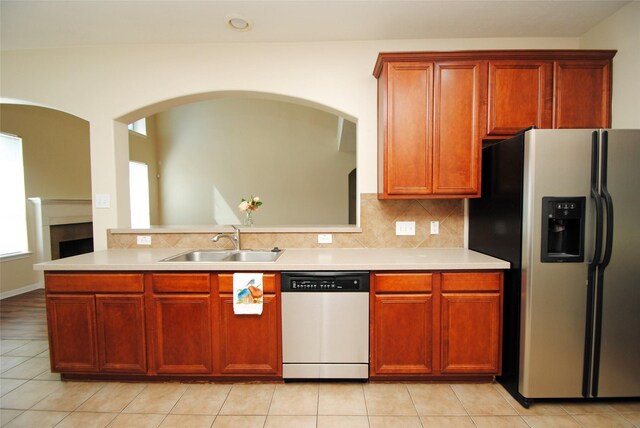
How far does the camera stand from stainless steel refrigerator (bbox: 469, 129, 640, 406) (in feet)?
5.67

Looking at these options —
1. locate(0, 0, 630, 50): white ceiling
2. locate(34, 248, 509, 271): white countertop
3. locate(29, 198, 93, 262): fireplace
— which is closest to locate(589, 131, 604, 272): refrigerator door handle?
locate(34, 248, 509, 271): white countertop

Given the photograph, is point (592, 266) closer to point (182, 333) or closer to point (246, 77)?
point (182, 333)

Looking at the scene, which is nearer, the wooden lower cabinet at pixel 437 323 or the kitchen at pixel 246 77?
the wooden lower cabinet at pixel 437 323

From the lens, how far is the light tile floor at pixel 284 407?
1730mm

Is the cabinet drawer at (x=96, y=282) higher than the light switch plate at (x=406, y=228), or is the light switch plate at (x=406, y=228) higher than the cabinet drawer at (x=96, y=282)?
the light switch plate at (x=406, y=228)

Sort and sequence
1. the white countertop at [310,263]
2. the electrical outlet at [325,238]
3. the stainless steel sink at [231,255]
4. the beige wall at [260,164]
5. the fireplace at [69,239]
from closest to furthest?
the white countertop at [310,263], the stainless steel sink at [231,255], the electrical outlet at [325,238], the fireplace at [69,239], the beige wall at [260,164]

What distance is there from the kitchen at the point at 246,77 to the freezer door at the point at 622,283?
4.49 ft

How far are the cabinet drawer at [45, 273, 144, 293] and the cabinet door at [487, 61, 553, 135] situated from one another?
2.80 m

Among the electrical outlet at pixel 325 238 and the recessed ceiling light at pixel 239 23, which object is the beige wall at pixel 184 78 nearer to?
the recessed ceiling light at pixel 239 23

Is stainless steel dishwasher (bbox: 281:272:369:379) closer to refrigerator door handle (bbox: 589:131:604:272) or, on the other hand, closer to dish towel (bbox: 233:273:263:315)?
dish towel (bbox: 233:273:263:315)

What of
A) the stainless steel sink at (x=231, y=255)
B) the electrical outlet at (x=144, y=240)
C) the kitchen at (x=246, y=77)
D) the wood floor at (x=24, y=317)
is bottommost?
the wood floor at (x=24, y=317)

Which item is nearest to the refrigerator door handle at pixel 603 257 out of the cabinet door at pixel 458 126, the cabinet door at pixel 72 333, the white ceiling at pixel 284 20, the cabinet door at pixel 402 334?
the cabinet door at pixel 458 126

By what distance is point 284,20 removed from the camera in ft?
7.41

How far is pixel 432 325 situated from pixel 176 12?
289 centimetres
